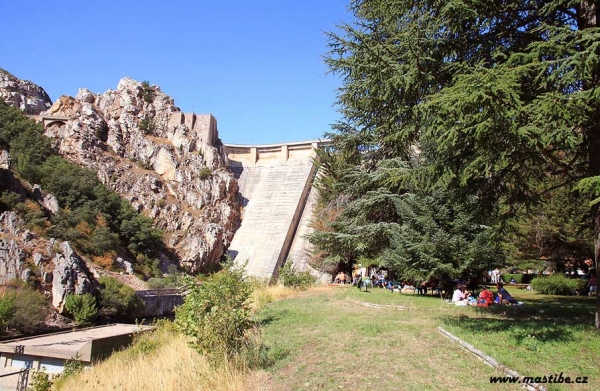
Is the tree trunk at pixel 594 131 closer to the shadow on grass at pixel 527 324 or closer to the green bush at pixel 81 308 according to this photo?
the shadow on grass at pixel 527 324

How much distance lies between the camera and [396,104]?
698cm

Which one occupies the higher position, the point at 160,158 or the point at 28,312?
the point at 160,158

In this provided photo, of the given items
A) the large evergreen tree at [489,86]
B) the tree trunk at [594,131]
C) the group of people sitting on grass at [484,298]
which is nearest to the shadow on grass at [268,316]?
the large evergreen tree at [489,86]

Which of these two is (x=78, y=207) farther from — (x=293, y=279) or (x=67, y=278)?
(x=293, y=279)

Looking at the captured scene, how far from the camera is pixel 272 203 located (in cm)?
3903

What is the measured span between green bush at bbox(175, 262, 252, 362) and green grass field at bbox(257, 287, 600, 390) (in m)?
0.51

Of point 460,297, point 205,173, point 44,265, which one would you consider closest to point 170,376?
point 460,297

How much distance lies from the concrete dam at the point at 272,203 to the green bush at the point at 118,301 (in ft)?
37.3

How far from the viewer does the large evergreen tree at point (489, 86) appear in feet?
14.7

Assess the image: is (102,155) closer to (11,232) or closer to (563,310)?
(11,232)

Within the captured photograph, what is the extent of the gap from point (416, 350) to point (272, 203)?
34.5 metres

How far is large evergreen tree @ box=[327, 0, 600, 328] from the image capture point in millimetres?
4469

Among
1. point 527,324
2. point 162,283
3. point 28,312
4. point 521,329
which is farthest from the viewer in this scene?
point 162,283

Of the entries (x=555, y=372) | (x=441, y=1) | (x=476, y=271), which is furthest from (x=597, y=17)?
(x=476, y=271)
